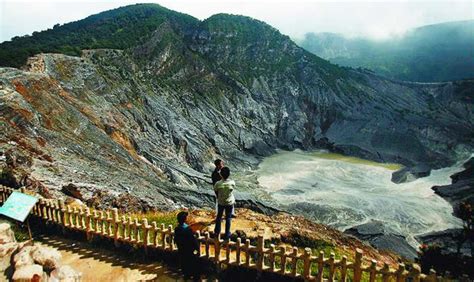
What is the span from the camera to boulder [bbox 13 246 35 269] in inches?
392

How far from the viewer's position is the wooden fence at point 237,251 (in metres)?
9.41

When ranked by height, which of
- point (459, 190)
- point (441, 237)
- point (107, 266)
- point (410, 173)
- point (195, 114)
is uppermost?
point (107, 266)

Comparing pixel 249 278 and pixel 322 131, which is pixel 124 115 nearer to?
pixel 249 278

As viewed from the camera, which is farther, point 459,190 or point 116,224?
point 459,190

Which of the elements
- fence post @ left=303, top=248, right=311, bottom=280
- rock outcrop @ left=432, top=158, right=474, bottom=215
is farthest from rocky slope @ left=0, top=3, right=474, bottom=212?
fence post @ left=303, top=248, right=311, bottom=280

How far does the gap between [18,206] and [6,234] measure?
992mm

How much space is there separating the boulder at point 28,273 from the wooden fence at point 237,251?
3.02 meters

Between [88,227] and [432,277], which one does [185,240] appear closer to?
[88,227]

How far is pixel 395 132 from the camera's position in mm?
67062

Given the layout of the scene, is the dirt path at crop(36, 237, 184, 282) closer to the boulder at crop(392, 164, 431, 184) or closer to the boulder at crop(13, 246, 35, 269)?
the boulder at crop(13, 246, 35, 269)

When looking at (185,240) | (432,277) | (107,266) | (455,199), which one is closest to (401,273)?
(432,277)

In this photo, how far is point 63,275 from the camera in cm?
966

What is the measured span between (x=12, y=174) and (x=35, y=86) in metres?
16.5

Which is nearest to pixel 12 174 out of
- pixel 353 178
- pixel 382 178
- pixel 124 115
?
pixel 124 115
